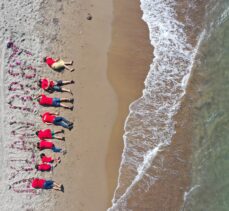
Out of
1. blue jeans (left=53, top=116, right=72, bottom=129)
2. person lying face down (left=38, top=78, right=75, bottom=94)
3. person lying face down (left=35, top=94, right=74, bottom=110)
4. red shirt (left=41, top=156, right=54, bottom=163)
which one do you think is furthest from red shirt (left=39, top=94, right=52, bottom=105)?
red shirt (left=41, top=156, right=54, bottom=163)

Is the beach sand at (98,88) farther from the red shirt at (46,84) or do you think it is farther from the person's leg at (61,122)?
the red shirt at (46,84)

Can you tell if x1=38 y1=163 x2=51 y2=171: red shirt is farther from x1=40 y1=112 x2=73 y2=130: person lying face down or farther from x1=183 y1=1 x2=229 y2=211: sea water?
x1=183 y1=1 x2=229 y2=211: sea water

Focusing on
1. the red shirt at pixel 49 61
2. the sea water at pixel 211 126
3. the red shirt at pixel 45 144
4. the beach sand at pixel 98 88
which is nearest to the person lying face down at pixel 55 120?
the beach sand at pixel 98 88

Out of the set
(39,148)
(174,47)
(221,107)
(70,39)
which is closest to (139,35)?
(174,47)

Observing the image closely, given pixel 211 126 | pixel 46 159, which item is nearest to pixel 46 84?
pixel 46 159

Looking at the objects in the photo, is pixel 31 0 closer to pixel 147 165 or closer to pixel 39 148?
pixel 39 148

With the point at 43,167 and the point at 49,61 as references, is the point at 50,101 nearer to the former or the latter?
the point at 49,61
